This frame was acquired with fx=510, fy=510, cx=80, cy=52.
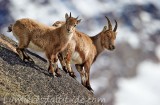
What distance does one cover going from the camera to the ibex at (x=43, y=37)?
103 ft

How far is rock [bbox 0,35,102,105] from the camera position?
26.0 meters

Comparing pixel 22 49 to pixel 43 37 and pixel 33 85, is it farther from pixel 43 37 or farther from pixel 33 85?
pixel 33 85

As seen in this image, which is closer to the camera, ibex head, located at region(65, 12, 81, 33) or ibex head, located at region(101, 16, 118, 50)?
ibex head, located at region(65, 12, 81, 33)

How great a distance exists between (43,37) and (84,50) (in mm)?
5115

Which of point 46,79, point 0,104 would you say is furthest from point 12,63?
point 0,104

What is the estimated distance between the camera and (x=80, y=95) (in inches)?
1259

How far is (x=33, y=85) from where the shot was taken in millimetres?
28578

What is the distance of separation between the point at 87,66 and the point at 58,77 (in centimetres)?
433

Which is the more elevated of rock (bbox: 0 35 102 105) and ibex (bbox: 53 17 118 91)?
ibex (bbox: 53 17 118 91)

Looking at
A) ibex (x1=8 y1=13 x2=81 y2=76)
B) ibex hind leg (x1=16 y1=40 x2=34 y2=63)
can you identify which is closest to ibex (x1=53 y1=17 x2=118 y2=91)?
ibex (x1=8 y1=13 x2=81 y2=76)

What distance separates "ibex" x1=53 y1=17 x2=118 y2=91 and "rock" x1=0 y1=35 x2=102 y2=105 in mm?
1235

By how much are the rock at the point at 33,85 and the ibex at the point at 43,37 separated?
2.66 ft

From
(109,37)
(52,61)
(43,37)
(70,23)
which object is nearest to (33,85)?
(52,61)

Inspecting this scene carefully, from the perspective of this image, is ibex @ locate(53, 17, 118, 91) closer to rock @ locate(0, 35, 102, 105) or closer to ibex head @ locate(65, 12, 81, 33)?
rock @ locate(0, 35, 102, 105)
